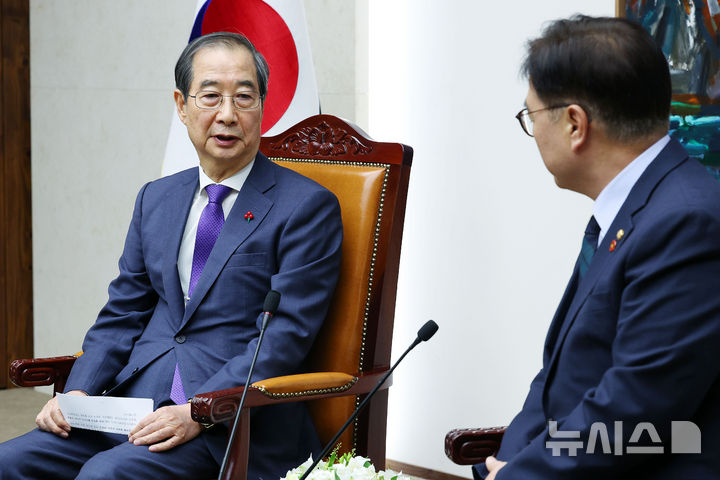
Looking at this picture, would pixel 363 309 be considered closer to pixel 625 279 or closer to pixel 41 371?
pixel 41 371

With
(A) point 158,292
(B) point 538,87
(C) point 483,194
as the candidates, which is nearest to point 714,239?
(B) point 538,87

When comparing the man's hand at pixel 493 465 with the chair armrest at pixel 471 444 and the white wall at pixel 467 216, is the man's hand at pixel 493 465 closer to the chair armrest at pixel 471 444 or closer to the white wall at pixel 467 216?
the chair armrest at pixel 471 444

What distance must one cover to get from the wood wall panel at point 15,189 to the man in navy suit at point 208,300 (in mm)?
2855

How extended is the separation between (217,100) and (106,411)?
825 millimetres

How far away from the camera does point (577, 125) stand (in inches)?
56.7

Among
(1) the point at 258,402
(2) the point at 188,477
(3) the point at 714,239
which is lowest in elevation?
(2) the point at 188,477

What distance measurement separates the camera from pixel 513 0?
3.19 meters

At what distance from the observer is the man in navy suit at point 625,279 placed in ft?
4.16

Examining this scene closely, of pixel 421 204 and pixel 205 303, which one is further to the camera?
pixel 421 204

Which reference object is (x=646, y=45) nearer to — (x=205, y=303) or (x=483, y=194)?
(x=205, y=303)

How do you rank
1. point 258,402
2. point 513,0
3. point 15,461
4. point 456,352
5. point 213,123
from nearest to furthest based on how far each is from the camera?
point 258,402 → point 15,461 → point 213,123 → point 513,0 → point 456,352

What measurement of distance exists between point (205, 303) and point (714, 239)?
131 cm

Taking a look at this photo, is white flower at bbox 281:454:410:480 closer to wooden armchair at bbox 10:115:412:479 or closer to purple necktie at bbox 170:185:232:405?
wooden armchair at bbox 10:115:412:479

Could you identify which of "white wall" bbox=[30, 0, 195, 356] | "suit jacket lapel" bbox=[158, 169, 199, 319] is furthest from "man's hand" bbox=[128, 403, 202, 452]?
"white wall" bbox=[30, 0, 195, 356]
